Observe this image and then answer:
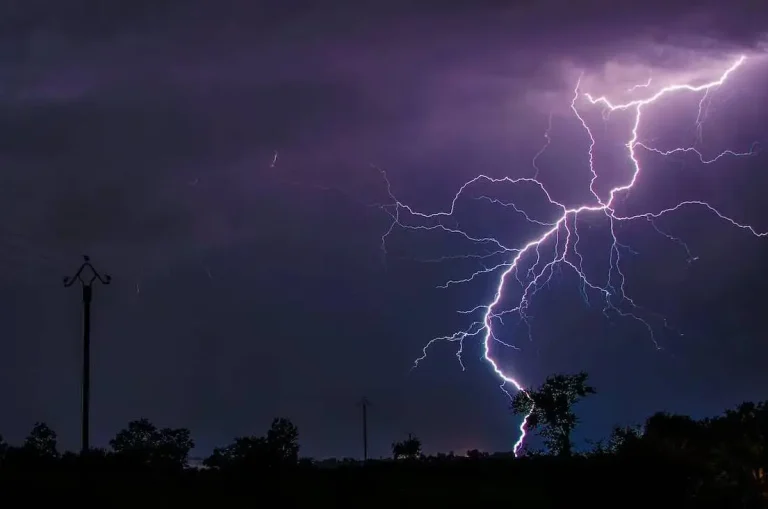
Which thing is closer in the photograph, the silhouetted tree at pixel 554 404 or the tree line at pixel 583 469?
the tree line at pixel 583 469

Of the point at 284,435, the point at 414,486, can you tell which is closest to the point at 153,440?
the point at 284,435

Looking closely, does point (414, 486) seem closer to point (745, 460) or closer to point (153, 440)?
point (745, 460)

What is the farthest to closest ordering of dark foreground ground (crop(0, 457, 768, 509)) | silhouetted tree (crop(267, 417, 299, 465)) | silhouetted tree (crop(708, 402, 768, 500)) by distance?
silhouetted tree (crop(267, 417, 299, 465)), silhouetted tree (crop(708, 402, 768, 500)), dark foreground ground (crop(0, 457, 768, 509))

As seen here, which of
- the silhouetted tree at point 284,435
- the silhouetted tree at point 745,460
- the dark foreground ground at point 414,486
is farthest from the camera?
the silhouetted tree at point 284,435

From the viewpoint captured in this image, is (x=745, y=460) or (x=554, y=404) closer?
(x=745, y=460)

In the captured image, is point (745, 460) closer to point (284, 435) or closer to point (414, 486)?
point (414, 486)

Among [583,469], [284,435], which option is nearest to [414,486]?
[583,469]

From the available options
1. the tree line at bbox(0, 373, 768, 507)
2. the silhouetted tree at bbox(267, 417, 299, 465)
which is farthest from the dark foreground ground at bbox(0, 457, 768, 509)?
the silhouetted tree at bbox(267, 417, 299, 465)

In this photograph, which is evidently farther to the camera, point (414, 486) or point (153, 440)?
point (153, 440)

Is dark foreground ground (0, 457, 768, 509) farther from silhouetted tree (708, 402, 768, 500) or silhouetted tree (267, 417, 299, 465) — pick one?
silhouetted tree (267, 417, 299, 465)

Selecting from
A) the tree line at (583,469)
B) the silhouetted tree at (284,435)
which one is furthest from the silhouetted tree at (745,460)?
the silhouetted tree at (284,435)

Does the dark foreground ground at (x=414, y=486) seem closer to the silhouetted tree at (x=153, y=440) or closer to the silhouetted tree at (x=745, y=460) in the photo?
the silhouetted tree at (x=745, y=460)

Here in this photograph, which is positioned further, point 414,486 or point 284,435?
point 284,435

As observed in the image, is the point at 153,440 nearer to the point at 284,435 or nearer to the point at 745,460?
the point at 284,435
